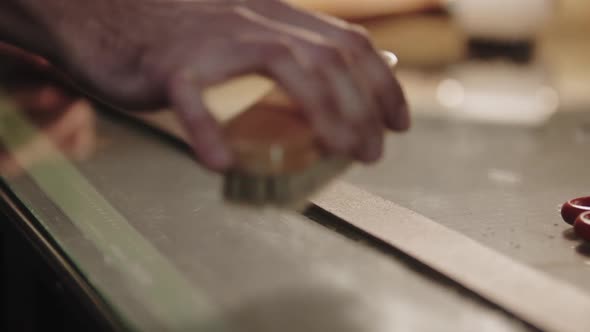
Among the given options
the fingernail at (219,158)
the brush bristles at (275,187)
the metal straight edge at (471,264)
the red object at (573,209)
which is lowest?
the red object at (573,209)

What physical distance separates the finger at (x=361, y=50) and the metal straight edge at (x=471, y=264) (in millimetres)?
102

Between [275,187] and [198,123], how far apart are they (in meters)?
0.07

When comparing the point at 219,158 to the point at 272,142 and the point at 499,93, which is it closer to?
the point at 272,142

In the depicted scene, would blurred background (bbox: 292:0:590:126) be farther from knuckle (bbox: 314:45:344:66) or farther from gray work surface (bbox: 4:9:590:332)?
knuckle (bbox: 314:45:344:66)

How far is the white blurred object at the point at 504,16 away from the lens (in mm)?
1491

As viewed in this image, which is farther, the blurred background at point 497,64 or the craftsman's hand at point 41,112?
the blurred background at point 497,64

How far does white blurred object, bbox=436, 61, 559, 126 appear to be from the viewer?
3.88 ft

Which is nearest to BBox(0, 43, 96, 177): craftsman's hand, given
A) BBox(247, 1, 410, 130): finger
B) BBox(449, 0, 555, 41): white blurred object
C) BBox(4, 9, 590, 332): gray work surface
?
BBox(4, 9, 590, 332): gray work surface

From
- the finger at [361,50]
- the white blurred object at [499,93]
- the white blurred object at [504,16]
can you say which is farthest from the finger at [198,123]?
the white blurred object at [504,16]

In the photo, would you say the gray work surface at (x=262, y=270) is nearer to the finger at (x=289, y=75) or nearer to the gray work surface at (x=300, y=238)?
the gray work surface at (x=300, y=238)

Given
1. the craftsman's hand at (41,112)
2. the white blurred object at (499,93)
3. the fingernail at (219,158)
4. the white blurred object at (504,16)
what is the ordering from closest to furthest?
1. the fingernail at (219,158)
2. the craftsman's hand at (41,112)
3. the white blurred object at (499,93)
4. the white blurred object at (504,16)

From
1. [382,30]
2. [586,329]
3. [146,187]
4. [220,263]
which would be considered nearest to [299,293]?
[220,263]

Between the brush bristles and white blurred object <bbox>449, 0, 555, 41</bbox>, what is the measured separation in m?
1.10

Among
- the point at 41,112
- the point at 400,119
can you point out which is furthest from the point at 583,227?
the point at 41,112
